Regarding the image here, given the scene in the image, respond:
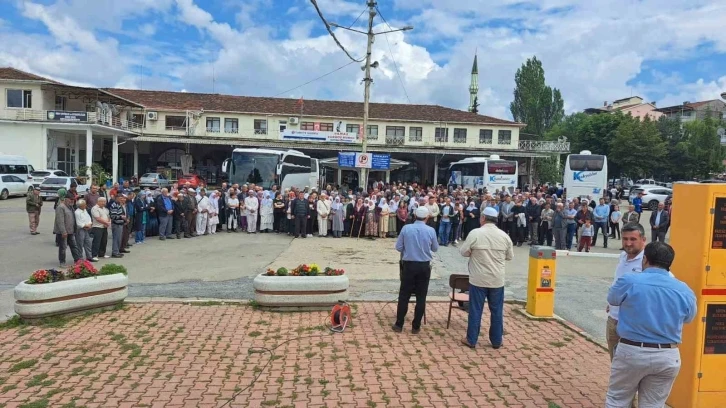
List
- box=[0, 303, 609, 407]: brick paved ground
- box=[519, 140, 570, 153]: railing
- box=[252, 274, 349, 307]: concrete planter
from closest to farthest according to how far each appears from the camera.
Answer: box=[0, 303, 609, 407]: brick paved ground
box=[252, 274, 349, 307]: concrete planter
box=[519, 140, 570, 153]: railing

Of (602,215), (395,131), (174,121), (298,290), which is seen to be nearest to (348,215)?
(602,215)

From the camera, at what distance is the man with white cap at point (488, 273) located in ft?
20.1

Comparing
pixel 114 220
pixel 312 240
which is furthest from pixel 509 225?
pixel 114 220

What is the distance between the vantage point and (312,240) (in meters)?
16.1

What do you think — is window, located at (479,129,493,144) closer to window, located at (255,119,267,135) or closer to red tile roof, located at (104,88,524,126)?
red tile roof, located at (104,88,524,126)

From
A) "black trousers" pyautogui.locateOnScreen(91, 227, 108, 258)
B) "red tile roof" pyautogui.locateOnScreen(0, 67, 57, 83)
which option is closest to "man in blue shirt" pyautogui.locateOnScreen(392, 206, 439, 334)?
"black trousers" pyautogui.locateOnScreen(91, 227, 108, 258)

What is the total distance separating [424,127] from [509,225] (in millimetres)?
28948

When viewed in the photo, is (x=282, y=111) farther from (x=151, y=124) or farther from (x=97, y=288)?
(x=97, y=288)

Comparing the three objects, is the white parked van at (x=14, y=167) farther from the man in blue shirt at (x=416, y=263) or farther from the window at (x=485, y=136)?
the window at (x=485, y=136)

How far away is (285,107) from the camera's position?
45.1 m

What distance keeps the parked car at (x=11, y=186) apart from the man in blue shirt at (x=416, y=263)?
1009 inches

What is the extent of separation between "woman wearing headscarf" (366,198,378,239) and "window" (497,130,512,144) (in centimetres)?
3086

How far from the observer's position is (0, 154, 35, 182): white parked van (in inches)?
1048

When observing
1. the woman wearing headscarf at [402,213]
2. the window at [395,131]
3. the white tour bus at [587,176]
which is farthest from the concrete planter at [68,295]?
the window at [395,131]
